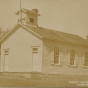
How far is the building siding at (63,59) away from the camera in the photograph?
13.7m

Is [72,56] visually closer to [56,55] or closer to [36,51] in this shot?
[56,55]

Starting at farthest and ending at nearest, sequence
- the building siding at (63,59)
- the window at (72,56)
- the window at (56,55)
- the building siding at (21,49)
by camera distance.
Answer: the window at (72,56) < the window at (56,55) < the building siding at (21,49) < the building siding at (63,59)

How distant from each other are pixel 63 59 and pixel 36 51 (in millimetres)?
2372

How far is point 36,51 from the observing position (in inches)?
547

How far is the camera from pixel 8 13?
30.3ft

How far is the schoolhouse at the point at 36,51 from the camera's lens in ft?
45.0

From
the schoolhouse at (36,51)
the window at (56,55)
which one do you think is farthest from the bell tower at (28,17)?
the window at (56,55)

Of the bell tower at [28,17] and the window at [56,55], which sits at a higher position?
the bell tower at [28,17]

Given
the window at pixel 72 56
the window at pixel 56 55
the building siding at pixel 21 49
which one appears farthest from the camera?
the window at pixel 72 56

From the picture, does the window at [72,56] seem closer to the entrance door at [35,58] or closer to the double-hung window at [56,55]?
the double-hung window at [56,55]

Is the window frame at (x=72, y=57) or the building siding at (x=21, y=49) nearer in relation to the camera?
the building siding at (x=21, y=49)

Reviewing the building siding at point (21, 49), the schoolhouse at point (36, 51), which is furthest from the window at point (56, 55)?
the building siding at point (21, 49)

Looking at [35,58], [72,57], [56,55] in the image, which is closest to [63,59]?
[56,55]

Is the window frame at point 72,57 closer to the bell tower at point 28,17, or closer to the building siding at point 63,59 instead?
the building siding at point 63,59
